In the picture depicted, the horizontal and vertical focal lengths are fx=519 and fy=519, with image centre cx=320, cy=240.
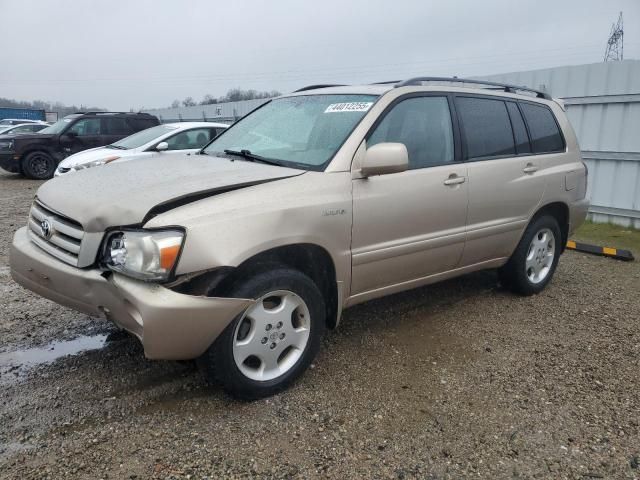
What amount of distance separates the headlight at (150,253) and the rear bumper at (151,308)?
56mm

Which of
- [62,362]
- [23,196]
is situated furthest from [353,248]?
[23,196]

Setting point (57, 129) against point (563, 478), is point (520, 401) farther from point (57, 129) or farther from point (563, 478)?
point (57, 129)

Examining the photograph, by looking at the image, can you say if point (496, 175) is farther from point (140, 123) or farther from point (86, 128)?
point (86, 128)

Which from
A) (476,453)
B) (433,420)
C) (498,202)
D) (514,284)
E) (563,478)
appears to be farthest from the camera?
(514,284)

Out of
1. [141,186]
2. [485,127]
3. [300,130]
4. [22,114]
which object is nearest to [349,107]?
[300,130]

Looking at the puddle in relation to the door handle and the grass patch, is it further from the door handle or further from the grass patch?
the grass patch

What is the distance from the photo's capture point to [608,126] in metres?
7.77

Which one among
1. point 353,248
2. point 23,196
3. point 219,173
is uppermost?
point 219,173

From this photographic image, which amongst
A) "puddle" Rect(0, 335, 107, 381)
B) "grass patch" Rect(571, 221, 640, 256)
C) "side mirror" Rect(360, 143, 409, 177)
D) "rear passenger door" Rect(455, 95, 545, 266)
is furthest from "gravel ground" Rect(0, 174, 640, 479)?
"grass patch" Rect(571, 221, 640, 256)

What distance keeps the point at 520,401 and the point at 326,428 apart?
1171mm

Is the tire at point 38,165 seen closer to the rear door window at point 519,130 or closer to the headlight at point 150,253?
the rear door window at point 519,130

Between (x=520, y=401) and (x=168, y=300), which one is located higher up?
(x=168, y=300)

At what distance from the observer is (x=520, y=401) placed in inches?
118

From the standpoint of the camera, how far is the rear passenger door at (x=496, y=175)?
3936mm
